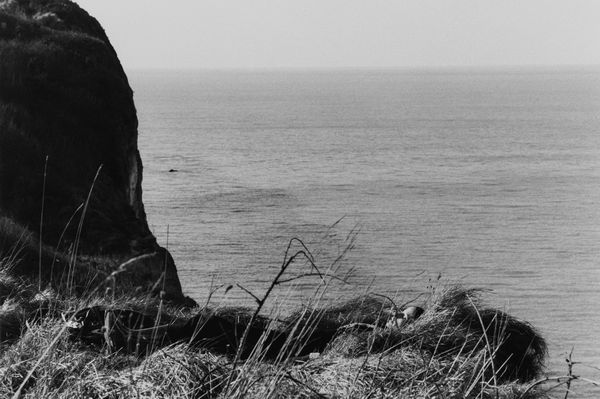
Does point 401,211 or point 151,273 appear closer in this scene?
point 151,273

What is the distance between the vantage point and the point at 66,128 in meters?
26.9

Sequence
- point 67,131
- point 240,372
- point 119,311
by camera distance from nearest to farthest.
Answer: point 240,372, point 119,311, point 67,131

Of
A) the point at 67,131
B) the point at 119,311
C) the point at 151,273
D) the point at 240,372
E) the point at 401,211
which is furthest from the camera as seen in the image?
the point at 401,211

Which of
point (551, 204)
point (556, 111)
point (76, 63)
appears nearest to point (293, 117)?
point (556, 111)

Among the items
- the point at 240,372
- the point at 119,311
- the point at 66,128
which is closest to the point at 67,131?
the point at 66,128

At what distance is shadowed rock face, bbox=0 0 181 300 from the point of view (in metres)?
22.0

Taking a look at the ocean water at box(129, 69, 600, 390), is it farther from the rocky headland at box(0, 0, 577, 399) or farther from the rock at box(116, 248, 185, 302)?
the rock at box(116, 248, 185, 302)

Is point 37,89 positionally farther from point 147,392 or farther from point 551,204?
point 551,204

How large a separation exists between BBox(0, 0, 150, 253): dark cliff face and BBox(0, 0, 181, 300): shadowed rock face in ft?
0.11

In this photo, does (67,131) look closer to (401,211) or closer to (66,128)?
(66,128)

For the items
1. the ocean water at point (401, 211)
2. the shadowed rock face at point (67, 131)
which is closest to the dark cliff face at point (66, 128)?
the shadowed rock face at point (67, 131)

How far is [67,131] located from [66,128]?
0.14m

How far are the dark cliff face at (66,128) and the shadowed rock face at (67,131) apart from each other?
0.11 feet

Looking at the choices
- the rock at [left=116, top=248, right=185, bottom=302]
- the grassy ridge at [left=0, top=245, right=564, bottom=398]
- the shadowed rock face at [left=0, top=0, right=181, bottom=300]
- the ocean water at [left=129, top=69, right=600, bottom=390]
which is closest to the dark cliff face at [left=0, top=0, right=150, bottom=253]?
the shadowed rock face at [left=0, top=0, right=181, bottom=300]
